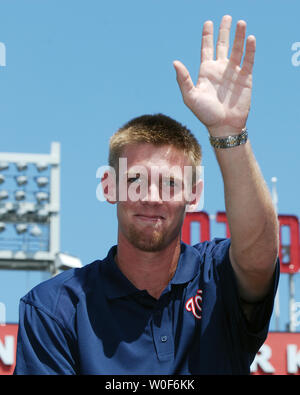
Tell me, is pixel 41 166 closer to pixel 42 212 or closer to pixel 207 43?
pixel 42 212

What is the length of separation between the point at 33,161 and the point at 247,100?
24916mm

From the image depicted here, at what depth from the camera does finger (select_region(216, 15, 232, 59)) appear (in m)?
3.61

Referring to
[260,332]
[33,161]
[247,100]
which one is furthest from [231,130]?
[33,161]

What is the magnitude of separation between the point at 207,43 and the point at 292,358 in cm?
1889

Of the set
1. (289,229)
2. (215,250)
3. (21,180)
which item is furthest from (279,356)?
(215,250)

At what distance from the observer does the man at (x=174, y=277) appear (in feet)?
11.4

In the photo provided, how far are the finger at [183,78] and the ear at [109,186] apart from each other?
0.63m

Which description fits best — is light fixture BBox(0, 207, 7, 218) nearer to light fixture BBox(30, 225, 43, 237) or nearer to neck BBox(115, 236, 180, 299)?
light fixture BBox(30, 225, 43, 237)

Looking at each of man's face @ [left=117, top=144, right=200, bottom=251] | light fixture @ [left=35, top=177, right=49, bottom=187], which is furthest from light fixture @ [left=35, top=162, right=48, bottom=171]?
man's face @ [left=117, top=144, right=200, bottom=251]

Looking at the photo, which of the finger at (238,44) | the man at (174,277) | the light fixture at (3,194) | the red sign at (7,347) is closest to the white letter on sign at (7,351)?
the red sign at (7,347)

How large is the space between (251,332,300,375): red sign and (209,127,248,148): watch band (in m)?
18.3

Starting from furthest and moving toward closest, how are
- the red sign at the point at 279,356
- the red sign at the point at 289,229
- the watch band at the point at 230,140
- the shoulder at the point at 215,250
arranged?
the red sign at the point at 289,229, the red sign at the point at 279,356, the shoulder at the point at 215,250, the watch band at the point at 230,140

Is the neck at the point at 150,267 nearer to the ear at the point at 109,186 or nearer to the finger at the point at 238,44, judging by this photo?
the ear at the point at 109,186

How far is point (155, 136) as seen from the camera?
3703 mm
